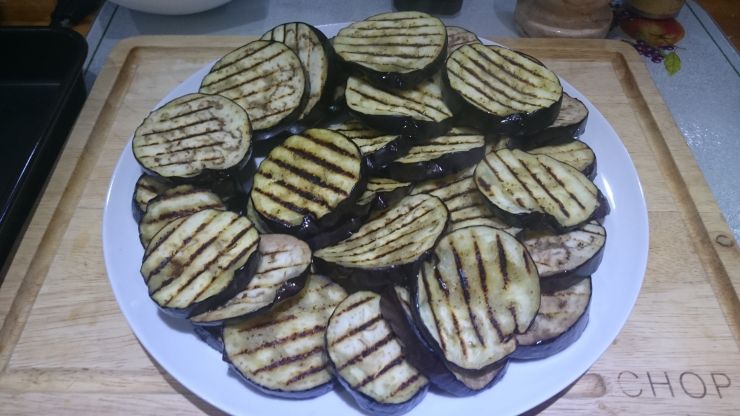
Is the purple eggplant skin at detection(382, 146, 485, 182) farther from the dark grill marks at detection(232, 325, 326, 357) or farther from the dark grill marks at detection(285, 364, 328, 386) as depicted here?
the dark grill marks at detection(285, 364, 328, 386)

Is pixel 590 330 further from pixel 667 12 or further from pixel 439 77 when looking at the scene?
pixel 667 12


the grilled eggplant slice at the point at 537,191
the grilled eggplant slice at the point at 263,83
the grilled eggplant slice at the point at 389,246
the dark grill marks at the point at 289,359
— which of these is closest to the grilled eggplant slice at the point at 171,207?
the grilled eggplant slice at the point at 263,83

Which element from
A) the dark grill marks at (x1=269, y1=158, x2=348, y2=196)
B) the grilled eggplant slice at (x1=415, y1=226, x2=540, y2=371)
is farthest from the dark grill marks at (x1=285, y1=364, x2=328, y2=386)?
the dark grill marks at (x1=269, y1=158, x2=348, y2=196)

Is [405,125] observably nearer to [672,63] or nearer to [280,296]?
[280,296]

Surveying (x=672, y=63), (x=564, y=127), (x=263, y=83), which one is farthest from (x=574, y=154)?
(x=672, y=63)

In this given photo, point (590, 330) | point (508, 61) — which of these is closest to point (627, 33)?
point (508, 61)
